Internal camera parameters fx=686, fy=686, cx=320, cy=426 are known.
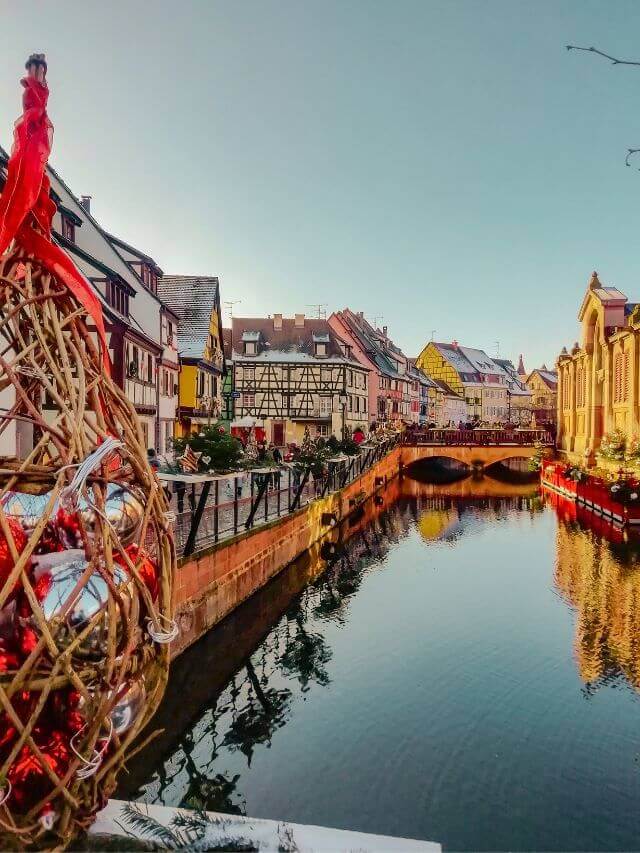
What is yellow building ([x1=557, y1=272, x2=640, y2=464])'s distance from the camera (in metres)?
46.2

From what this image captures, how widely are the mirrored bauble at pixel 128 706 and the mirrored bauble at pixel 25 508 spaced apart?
0.98 meters

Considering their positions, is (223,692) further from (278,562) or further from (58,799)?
(58,799)

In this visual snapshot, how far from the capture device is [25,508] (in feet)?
12.0

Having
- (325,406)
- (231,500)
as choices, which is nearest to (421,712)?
(231,500)

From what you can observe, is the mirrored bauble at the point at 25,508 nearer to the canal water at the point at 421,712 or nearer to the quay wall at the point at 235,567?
the quay wall at the point at 235,567

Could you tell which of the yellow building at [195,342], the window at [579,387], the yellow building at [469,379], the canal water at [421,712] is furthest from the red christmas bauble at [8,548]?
the yellow building at [469,379]

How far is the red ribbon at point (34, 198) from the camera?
3490 mm

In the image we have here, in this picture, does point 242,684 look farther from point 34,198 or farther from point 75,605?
point 34,198

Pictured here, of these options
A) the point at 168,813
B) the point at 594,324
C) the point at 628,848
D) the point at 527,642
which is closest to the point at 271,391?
the point at 594,324

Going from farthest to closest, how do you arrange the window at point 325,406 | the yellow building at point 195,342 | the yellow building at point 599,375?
1. the window at point 325,406
2. the yellow building at point 599,375
3. the yellow building at point 195,342

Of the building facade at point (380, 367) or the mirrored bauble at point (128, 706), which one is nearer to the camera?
the mirrored bauble at point (128, 706)

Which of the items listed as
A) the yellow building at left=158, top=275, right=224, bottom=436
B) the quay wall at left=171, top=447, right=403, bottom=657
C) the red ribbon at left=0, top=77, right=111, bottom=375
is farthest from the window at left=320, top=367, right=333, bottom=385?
the red ribbon at left=0, top=77, right=111, bottom=375

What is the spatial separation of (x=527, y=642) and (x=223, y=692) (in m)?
8.26

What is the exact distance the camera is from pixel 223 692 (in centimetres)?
1391
